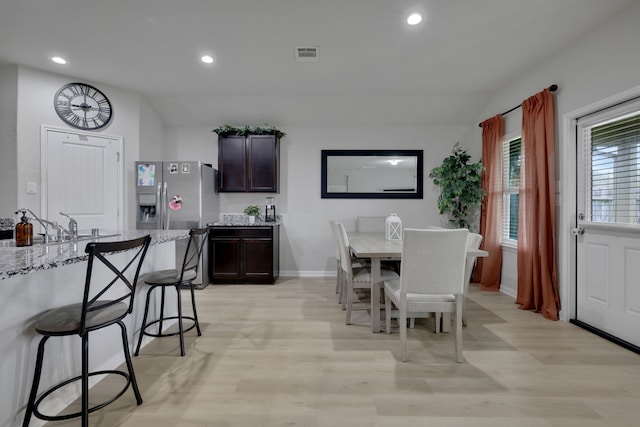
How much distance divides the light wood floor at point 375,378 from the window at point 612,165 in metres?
1.12

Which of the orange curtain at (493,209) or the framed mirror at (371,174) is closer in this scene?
the orange curtain at (493,209)

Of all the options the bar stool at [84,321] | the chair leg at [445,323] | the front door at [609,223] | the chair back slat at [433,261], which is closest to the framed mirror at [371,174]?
the front door at [609,223]

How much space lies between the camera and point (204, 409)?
169 cm

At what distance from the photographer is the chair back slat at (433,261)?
2104 mm

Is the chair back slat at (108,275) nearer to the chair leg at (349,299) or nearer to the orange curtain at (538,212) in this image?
the chair leg at (349,299)

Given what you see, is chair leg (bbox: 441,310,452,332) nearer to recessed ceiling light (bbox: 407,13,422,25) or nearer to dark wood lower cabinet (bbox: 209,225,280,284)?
dark wood lower cabinet (bbox: 209,225,280,284)

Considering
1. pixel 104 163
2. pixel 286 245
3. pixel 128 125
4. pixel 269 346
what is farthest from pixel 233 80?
pixel 269 346

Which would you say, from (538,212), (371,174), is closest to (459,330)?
(538,212)

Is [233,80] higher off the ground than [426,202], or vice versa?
[233,80]

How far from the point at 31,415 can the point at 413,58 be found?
401 cm

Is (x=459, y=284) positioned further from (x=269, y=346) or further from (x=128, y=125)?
(x=128, y=125)

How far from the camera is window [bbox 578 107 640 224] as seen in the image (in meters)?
2.44

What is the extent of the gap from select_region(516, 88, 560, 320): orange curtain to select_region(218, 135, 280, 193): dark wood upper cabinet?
128 inches

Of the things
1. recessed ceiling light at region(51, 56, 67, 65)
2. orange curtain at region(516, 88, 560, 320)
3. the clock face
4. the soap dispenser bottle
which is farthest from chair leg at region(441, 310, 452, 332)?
recessed ceiling light at region(51, 56, 67, 65)
